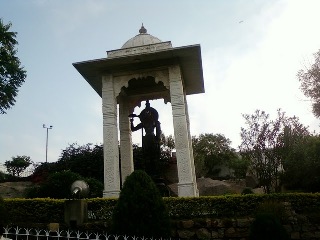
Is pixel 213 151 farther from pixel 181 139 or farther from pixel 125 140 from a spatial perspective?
pixel 181 139

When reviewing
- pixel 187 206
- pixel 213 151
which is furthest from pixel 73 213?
pixel 213 151

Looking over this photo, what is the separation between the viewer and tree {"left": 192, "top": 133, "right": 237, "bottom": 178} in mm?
37344

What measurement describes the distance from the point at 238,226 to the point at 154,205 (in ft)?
10.8

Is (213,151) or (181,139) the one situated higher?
(213,151)

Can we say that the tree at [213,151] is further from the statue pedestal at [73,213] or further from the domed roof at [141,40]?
the statue pedestal at [73,213]

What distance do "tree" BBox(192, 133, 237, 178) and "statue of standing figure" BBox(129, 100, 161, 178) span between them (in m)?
23.8

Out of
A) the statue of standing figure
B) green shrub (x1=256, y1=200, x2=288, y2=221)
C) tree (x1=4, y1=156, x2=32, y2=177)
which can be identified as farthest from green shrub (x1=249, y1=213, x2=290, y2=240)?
tree (x1=4, y1=156, x2=32, y2=177)

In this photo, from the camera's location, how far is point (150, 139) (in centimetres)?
1279

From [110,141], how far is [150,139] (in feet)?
4.81

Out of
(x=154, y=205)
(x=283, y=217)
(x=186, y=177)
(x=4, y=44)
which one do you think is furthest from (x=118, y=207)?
(x=4, y=44)

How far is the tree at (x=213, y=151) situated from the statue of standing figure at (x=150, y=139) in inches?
939

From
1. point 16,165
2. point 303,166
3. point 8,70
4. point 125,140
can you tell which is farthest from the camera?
point 16,165

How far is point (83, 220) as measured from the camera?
342 inches

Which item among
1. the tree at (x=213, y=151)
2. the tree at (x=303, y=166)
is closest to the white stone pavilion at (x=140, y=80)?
the tree at (x=303, y=166)
